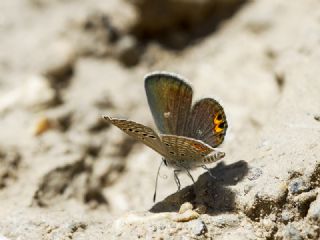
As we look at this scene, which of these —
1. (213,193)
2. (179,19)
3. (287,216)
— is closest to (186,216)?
(213,193)

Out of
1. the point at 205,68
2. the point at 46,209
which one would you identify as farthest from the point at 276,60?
the point at 46,209

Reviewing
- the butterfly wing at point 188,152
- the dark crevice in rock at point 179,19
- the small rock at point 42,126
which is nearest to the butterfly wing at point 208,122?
the butterfly wing at point 188,152

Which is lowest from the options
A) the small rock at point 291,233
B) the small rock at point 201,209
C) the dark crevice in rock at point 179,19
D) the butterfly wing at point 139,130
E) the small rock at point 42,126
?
the small rock at point 291,233

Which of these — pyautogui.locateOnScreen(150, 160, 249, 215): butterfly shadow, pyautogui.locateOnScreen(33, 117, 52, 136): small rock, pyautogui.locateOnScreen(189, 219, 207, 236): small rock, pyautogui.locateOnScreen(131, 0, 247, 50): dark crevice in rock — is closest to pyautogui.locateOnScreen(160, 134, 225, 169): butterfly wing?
pyautogui.locateOnScreen(150, 160, 249, 215): butterfly shadow

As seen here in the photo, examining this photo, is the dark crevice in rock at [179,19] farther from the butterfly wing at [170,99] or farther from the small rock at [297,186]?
the small rock at [297,186]

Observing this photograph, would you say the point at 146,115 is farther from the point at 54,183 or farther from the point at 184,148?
the point at 184,148

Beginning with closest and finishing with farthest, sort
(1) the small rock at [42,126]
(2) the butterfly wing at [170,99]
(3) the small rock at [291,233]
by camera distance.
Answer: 1. (3) the small rock at [291,233]
2. (2) the butterfly wing at [170,99]
3. (1) the small rock at [42,126]

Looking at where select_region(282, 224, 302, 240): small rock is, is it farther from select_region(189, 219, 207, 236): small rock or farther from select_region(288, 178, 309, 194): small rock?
select_region(189, 219, 207, 236): small rock

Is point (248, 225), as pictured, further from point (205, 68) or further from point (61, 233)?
point (205, 68)
